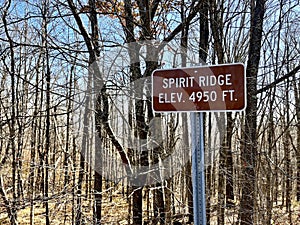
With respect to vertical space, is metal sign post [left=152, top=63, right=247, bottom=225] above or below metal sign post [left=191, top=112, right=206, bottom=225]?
above

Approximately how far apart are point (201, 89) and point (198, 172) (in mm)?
257

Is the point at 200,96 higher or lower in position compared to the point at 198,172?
higher

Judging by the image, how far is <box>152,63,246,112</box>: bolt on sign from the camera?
3.05 ft

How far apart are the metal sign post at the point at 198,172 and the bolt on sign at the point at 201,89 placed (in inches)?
2.0

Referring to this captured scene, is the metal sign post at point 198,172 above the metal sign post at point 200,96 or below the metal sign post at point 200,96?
below

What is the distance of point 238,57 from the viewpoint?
7.96 ft

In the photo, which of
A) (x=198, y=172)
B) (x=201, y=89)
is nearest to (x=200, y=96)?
(x=201, y=89)

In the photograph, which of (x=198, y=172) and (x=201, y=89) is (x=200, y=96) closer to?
(x=201, y=89)

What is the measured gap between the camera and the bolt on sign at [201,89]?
930 mm

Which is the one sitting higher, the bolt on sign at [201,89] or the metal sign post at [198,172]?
the bolt on sign at [201,89]

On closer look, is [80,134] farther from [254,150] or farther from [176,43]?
[254,150]

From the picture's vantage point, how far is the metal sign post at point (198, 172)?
951 mm

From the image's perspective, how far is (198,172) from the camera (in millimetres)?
965

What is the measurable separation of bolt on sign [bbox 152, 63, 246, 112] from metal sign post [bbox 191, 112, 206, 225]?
52 millimetres
